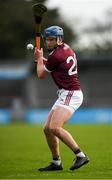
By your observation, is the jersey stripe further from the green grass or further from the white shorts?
the green grass

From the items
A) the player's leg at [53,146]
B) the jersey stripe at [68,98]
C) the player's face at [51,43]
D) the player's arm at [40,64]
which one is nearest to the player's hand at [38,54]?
the player's arm at [40,64]

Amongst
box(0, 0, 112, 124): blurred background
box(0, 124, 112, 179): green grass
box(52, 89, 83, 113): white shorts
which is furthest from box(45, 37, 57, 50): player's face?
box(0, 0, 112, 124): blurred background

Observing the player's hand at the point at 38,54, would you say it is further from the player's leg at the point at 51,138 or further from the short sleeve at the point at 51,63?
the player's leg at the point at 51,138

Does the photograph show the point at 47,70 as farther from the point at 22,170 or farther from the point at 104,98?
the point at 104,98

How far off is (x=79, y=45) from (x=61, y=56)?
5813 cm

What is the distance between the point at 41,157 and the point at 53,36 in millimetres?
4732

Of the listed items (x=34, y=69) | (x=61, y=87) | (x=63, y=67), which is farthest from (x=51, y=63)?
(x=34, y=69)

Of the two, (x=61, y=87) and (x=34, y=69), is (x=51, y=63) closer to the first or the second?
(x=61, y=87)

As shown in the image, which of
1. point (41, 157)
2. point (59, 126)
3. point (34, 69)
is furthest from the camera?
point (34, 69)

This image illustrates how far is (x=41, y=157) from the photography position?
58.9 ft

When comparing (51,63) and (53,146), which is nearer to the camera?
(51,63)

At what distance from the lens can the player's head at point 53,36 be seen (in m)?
14.0

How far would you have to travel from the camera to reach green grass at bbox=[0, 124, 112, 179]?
1329 cm

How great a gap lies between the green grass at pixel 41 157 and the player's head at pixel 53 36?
7.51ft
